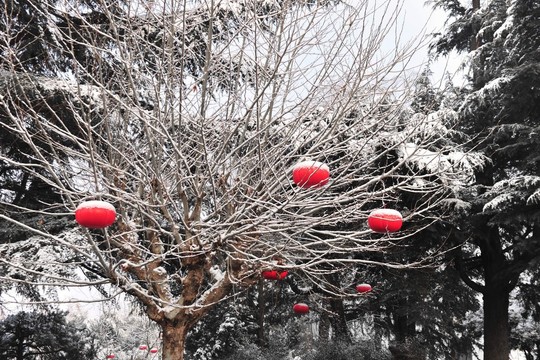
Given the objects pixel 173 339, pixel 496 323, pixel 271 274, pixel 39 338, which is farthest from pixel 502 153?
pixel 39 338

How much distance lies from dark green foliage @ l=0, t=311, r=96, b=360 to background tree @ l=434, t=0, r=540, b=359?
24.8ft

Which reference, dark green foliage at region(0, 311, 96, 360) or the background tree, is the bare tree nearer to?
dark green foliage at region(0, 311, 96, 360)

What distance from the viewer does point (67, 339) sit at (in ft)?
27.7

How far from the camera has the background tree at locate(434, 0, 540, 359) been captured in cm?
788

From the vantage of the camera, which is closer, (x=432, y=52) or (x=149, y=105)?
(x=149, y=105)

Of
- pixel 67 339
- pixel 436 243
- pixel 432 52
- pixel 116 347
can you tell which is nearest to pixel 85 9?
pixel 67 339

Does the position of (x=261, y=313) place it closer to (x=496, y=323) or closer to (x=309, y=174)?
(x=496, y=323)

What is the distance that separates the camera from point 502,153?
29.6ft

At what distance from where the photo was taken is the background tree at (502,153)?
788 centimetres

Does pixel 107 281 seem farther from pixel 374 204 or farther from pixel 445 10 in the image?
pixel 445 10

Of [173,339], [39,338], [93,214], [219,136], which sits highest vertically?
[219,136]

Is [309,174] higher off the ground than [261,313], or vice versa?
[261,313]

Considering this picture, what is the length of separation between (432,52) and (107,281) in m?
10.5

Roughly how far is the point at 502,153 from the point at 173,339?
24.5 ft
